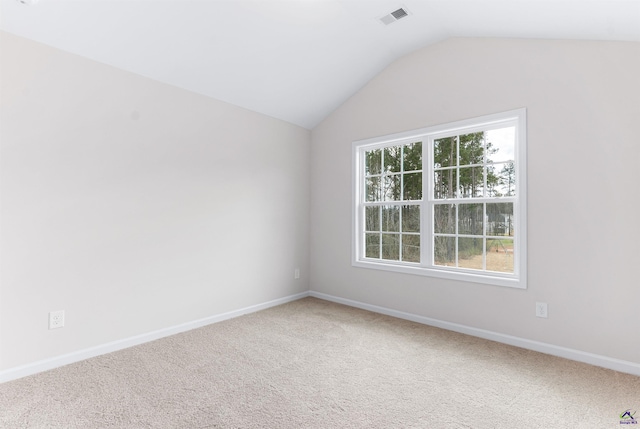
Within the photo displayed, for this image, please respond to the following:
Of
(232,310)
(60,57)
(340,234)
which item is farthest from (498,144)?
(60,57)

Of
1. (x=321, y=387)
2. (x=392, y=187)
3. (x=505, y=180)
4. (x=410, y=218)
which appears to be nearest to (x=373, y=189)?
(x=392, y=187)

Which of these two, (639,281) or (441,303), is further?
(441,303)

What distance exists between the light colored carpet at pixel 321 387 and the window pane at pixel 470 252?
0.72 m

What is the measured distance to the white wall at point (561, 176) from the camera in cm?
242

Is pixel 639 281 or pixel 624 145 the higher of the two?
pixel 624 145

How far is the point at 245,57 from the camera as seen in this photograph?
3088 mm

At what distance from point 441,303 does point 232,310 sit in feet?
7.36

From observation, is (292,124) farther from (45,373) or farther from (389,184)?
(45,373)

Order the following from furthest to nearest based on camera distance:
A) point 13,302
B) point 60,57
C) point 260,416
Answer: point 60,57 → point 13,302 → point 260,416

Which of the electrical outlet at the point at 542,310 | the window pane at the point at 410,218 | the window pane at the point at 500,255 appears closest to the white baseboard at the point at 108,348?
the window pane at the point at 410,218

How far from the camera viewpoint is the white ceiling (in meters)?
2.28

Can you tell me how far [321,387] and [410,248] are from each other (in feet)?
6.53

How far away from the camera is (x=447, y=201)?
3.42m

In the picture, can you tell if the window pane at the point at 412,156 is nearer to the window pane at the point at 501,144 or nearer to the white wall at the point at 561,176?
the white wall at the point at 561,176
